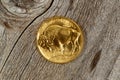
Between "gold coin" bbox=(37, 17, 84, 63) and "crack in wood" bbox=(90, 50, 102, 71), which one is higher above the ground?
"gold coin" bbox=(37, 17, 84, 63)

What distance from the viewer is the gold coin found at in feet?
4.77

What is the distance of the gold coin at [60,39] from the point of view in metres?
1.45

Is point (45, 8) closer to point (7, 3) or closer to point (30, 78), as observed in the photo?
point (7, 3)

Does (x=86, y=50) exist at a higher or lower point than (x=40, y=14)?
lower

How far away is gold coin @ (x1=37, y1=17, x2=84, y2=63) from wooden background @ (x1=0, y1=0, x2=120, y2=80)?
0.02 meters

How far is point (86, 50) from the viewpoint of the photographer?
149cm

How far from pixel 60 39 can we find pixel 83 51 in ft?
0.32

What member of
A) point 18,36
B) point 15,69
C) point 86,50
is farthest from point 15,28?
point 86,50

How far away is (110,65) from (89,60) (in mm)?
77

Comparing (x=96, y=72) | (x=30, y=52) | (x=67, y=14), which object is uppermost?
(x=67, y=14)

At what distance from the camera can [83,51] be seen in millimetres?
1487

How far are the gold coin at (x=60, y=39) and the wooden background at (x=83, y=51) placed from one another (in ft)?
0.07

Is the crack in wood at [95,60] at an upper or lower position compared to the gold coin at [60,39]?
lower

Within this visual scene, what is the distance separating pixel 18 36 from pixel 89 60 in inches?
10.4
